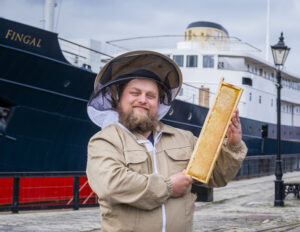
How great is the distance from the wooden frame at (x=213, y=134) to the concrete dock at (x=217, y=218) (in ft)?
16.7

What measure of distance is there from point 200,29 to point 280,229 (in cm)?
1724

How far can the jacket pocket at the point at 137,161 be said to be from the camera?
2096 mm

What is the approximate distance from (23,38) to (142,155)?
882 centimetres

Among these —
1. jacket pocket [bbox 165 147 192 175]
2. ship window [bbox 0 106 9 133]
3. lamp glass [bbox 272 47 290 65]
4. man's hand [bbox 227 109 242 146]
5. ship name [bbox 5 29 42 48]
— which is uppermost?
ship name [bbox 5 29 42 48]

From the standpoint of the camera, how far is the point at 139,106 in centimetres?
231

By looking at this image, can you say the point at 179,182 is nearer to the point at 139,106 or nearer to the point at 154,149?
the point at 154,149

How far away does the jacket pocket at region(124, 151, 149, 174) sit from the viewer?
2096mm

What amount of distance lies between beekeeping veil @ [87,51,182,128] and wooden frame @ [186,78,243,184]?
0.38 meters

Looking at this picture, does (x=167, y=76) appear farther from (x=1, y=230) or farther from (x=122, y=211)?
(x=1, y=230)

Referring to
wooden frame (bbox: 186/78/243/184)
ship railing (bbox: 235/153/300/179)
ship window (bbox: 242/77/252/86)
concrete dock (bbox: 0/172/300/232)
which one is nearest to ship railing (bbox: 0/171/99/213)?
concrete dock (bbox: 0/172/300/232)

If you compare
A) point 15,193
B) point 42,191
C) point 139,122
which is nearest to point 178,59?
point 42,191

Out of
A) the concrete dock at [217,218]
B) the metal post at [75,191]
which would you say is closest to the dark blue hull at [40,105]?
the metal post at [75,191]

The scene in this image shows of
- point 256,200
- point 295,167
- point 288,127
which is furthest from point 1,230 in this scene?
point 288,127

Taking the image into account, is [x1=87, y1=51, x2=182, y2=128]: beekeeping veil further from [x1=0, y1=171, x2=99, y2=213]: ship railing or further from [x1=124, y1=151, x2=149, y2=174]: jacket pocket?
[x1=0, y1=171, x2=99, y2=213]: ship railing
